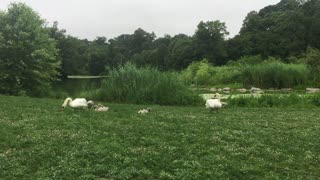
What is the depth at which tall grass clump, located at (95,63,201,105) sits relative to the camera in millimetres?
29594

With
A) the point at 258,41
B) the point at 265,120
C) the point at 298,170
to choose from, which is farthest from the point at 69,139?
the point at 258,41

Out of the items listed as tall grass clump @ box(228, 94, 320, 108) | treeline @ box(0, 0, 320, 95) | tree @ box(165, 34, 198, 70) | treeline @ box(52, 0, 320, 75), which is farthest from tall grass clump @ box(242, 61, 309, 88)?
tree @ box(165, 34, 198, 70)

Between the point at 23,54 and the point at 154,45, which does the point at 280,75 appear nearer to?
the point at 23,54

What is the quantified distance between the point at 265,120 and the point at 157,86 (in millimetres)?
11398

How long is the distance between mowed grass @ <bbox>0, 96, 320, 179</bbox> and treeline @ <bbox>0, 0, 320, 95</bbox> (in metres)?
17.1

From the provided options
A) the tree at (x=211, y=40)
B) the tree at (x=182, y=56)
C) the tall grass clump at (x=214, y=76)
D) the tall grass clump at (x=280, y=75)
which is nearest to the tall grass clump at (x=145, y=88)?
the tall grass clump at (x=280, y=75)

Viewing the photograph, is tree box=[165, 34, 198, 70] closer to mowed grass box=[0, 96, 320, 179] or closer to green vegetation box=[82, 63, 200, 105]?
green vegetation box=[82, 63, 200, 105]

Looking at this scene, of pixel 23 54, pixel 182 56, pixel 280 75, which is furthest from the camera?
pixel 182 56

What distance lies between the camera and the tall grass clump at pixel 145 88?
29.6 metres

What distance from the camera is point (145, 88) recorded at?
29.9 metres

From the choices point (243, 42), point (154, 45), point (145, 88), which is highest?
point (154, 45)

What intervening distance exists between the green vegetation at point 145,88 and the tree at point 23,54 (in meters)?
13.0

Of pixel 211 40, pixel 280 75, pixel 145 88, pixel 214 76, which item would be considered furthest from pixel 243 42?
pixel 145 88

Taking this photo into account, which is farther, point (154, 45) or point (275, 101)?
point (154, 45)
